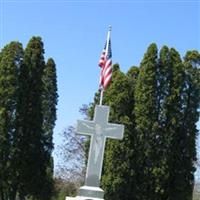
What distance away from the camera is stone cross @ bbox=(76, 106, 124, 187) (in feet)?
55.7

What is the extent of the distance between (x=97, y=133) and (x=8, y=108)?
12175mm

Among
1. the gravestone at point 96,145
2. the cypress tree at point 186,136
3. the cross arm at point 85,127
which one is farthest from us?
the cypress tree at point 186,136

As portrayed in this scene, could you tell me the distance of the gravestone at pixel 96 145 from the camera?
54.8 feet

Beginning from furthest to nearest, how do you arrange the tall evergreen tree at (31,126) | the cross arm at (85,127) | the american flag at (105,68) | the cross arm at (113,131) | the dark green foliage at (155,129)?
1. the tall evergreen tree at (31,126)
2. the dark green foliage at (155,129)
3. the american flag at (105,68)
4. the cross arm at (113,131)
5. the cross arm at (85,127)

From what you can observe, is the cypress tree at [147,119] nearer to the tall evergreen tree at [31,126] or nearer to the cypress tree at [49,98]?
the tall evergreen tree at [31,126]

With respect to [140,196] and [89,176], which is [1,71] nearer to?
[140,196]

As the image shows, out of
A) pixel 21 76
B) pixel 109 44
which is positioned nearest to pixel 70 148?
pixel 21 76

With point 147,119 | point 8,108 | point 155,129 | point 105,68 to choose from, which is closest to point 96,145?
point 105,68

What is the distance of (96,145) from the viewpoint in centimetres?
1722

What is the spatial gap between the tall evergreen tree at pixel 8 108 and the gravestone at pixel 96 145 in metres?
11.3

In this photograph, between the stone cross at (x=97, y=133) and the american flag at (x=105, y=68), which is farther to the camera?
the american flag at (x=105, y=68)

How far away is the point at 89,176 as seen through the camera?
664 inches

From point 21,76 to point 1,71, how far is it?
986mm

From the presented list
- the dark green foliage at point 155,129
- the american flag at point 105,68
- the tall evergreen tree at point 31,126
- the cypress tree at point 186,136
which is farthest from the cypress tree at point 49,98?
the american flag at point 105,68
